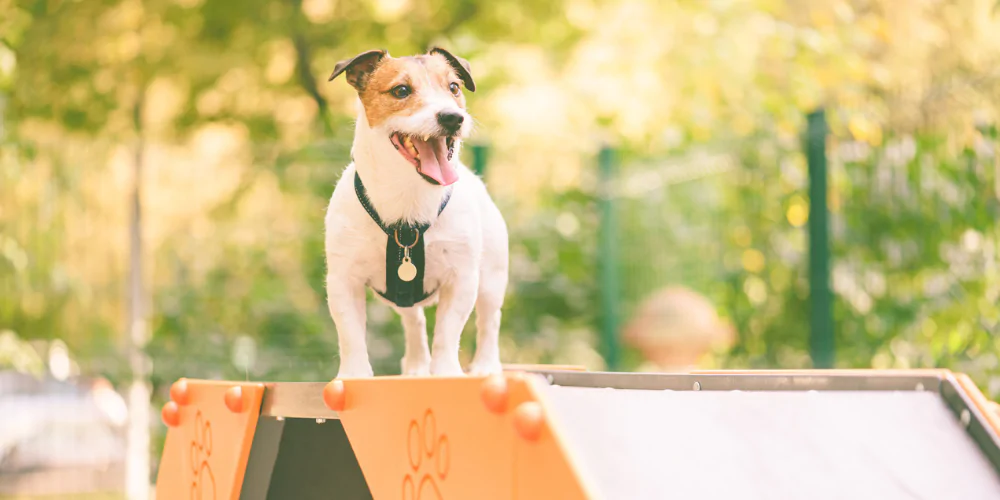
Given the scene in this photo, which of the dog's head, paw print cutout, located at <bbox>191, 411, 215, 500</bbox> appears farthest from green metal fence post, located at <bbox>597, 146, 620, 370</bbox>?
the dog's head

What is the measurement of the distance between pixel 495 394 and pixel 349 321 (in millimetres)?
911

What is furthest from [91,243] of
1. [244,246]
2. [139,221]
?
[244,246]

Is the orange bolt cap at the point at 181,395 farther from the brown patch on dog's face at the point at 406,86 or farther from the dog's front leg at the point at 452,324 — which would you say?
the brown patch on dog's face at the point at 406,86

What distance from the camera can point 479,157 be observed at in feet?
22.3

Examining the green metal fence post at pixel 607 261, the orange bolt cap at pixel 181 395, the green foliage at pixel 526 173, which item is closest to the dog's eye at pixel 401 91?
the orange bolt cap at pixel 181 395

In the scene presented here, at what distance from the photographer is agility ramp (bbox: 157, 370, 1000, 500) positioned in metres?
2.01

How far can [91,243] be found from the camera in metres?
6.58

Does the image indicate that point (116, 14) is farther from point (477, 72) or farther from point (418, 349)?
point (418, 349)

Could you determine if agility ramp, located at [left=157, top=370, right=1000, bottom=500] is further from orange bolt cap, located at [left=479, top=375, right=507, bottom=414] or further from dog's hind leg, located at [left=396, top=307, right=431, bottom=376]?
dog's hind leg, located at [left=396, top=307, right=431, bottom=376]

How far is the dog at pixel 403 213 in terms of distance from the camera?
2.66m

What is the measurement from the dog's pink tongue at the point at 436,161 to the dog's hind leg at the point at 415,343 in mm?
687

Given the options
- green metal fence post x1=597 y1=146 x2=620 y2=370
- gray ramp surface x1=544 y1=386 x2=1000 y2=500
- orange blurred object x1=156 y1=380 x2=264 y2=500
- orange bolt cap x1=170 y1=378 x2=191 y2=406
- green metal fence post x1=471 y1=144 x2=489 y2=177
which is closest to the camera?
gray ramp surface x1=544 y1=386 x2=1000 y2=500

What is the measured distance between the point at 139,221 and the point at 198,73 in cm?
134

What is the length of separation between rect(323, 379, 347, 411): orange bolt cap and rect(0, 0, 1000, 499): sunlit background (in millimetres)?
3719
